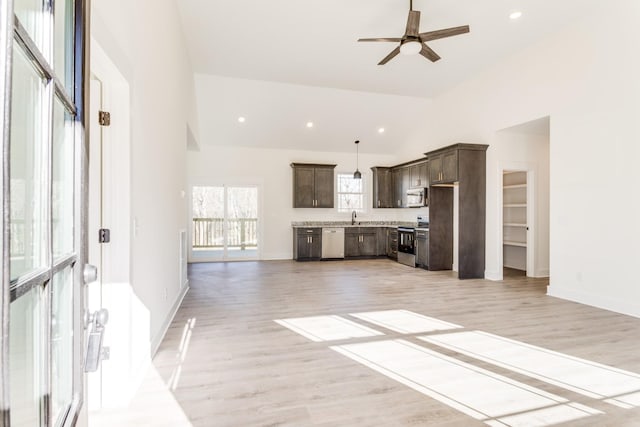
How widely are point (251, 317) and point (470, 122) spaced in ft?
17.9

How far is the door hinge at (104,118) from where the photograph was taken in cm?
202

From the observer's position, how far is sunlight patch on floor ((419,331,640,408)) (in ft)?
7.20

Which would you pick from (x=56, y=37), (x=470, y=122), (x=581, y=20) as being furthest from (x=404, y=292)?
(x=56, y=37)

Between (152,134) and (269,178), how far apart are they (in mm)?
5678

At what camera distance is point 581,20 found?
4.36m

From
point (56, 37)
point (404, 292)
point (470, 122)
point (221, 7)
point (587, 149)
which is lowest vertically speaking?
point (404, 292)

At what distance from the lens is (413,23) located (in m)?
3.53

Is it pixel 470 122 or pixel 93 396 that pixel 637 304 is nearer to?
pixel 470 122

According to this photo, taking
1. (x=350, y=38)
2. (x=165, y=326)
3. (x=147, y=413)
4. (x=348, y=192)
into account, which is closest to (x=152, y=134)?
(x=165, y=326)

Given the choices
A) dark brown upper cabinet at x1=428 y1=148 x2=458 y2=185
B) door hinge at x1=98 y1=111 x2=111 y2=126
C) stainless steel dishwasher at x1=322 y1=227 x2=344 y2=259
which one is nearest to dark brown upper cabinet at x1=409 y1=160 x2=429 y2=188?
dark brown upper cabinet at x1=428 y1=148 x2=458 y2=185

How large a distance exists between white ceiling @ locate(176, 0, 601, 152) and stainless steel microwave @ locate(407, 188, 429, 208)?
218cm

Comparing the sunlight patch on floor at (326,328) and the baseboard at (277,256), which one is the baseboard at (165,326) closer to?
the sunlight patch on floor at (326,328)

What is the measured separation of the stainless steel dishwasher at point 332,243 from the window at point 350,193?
938 millimetres

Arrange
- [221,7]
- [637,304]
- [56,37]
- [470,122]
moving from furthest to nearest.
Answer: [470,122]
[221,7]
[637,304]
[56,37]
